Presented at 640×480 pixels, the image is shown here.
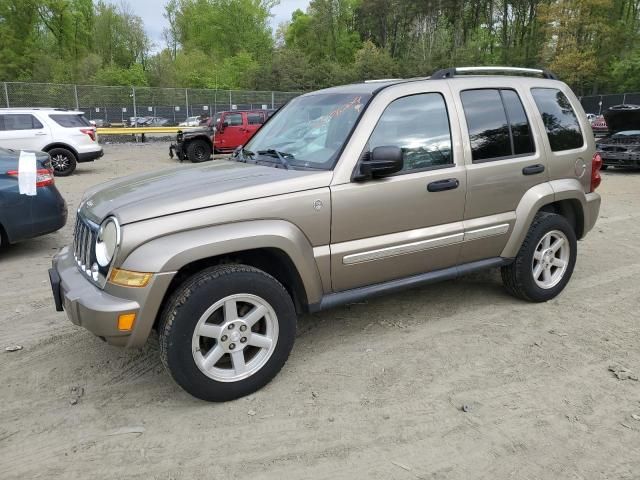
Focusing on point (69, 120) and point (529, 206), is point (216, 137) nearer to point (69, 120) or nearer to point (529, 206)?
point (69, 120)

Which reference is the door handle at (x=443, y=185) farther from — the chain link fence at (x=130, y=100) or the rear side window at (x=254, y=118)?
the chain link fence at (x=130, y=100)

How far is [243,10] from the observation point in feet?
205

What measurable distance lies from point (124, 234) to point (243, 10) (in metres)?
66.1

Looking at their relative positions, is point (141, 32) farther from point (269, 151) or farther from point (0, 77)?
point (269, 151)

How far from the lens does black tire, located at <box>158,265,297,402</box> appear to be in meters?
2.84

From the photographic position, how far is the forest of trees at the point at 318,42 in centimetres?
4303

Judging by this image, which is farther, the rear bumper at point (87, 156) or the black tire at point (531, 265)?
the rear bumper at point (87, 156)

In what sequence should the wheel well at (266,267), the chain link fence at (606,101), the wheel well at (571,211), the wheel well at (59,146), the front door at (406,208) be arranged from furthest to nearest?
the chain link fence at (606,101), the wheel well at (59,146), the wheel well at (571,211), the front door at (406,208), the wheel well at (266,267)

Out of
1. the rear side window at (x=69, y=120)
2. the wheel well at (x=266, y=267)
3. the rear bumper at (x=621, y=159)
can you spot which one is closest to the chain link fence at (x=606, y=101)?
the rear bumper at (x=621, y=159)

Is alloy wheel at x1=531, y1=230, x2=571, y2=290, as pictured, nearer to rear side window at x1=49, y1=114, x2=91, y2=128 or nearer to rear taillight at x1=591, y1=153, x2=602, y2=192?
rear taillight at x1=591, y1=153, x2=602, y2=192

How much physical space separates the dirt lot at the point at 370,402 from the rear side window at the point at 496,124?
1.32m

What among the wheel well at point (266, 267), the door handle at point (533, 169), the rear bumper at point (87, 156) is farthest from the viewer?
the rear bumper at point (87, 156)

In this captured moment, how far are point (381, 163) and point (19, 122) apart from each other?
1295 centimetres

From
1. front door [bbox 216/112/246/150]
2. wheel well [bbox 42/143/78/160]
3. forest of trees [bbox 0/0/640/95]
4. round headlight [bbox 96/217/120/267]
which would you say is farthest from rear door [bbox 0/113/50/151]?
forest of trees [bbox 0/0/640/95]
